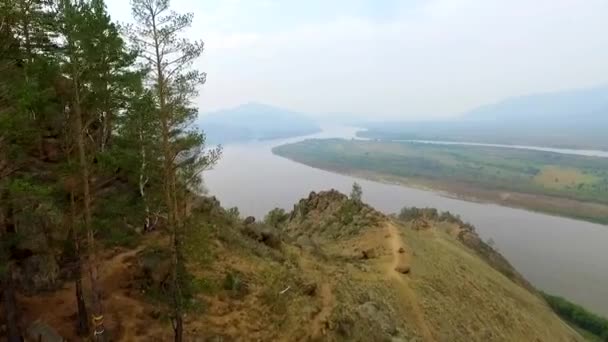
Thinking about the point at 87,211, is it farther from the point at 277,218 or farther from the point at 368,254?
the point at 277,218

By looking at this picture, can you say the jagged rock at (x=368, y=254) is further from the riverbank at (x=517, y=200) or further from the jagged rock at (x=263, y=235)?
the riverbank at (x=517, y=200)

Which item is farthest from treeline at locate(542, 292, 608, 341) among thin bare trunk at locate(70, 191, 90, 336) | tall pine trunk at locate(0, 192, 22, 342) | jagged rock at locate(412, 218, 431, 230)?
tall pine trunk at locate(0, 192, 22, 342)

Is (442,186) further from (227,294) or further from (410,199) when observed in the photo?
(227,294)

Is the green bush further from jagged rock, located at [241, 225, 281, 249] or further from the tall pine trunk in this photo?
the tall pine trunk

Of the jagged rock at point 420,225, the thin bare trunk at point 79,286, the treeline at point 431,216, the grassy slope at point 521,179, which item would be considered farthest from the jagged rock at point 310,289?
the grassy slope at point 521,179

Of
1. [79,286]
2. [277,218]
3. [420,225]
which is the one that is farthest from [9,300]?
[420,225]

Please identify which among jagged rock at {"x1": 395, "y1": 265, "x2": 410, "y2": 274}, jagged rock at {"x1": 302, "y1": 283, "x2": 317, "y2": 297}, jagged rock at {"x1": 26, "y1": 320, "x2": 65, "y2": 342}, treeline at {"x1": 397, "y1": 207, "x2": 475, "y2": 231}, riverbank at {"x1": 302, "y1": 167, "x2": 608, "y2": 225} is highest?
jagged rock at {"x1": 26, "y1": 320, "x2": 65, "y2": 342}
